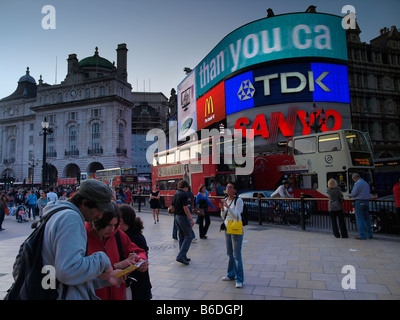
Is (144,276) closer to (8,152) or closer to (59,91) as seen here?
(59,91)

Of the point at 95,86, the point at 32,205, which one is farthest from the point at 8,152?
the point at 32,205

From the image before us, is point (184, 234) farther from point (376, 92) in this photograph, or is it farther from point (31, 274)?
point (376, 92)

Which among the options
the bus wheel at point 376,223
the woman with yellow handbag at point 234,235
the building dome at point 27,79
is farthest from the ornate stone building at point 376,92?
the building dome at point 27,79

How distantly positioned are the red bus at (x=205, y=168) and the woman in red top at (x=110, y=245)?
1244cm

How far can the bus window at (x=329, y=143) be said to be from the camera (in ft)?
46.3

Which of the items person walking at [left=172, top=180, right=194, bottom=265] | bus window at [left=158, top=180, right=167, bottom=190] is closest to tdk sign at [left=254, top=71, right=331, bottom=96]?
bus window at [left=158, top=180, right=167, bottom=190]

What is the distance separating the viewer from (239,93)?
31.1 meters

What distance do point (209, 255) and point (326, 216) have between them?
578 centimetres

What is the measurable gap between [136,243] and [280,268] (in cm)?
398

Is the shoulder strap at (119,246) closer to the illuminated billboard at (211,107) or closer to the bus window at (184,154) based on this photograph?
the bus window at (184,154)

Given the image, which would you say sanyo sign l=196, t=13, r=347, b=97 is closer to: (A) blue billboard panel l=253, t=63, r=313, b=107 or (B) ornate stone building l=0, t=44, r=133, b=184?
(A) blue billboard panel l=253, t=63, r=313, b=107

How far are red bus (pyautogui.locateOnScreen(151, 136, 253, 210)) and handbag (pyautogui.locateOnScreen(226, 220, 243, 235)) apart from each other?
9.77m

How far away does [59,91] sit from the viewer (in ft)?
179

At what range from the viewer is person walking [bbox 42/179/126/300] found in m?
1.74
